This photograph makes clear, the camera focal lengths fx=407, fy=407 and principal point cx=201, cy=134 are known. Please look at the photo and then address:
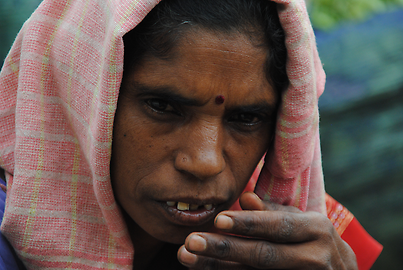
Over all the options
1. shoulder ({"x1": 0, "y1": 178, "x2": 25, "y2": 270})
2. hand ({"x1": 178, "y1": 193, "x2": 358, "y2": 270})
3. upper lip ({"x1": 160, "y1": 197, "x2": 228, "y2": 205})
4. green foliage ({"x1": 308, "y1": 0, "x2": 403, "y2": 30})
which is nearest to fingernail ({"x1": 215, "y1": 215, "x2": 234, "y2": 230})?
hand ({"x1": 178, "y1": 193, "x2": 358, "y2": 270})

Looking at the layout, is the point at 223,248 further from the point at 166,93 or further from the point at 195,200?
the point at 166,93

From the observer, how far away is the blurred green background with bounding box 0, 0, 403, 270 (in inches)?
129

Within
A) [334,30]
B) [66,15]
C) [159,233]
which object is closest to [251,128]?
[159,233]

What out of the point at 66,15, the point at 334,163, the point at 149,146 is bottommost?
the point at 334,163

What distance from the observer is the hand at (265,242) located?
1.34m

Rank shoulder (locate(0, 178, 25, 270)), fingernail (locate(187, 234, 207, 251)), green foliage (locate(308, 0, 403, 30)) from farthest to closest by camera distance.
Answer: green foliage (locate(308, 0, 403, 30)) → shoulder (locate(0, 178, 25, 270)) → fingernail (locate(187, 234, 207, 251))

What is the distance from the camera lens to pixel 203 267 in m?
1.47

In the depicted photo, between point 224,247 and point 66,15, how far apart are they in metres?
1.10

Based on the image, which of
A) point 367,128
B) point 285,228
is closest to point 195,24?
point 285,228

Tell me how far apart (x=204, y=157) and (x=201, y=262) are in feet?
1.27

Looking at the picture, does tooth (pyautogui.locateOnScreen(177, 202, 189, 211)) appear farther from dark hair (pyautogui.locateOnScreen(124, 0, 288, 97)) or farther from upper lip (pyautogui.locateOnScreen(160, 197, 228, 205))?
dark hair (pyautogui.locateOnScreen(124, 0, 288, 97))

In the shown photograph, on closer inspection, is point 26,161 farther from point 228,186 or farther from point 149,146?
point 228,186

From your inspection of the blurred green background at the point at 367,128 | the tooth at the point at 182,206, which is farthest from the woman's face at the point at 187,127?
the blurred green background at the point at 367,128

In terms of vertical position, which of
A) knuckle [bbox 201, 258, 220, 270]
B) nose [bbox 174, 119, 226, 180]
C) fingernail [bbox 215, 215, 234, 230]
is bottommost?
knuckle [bbox 201, 258, 220, 270]
